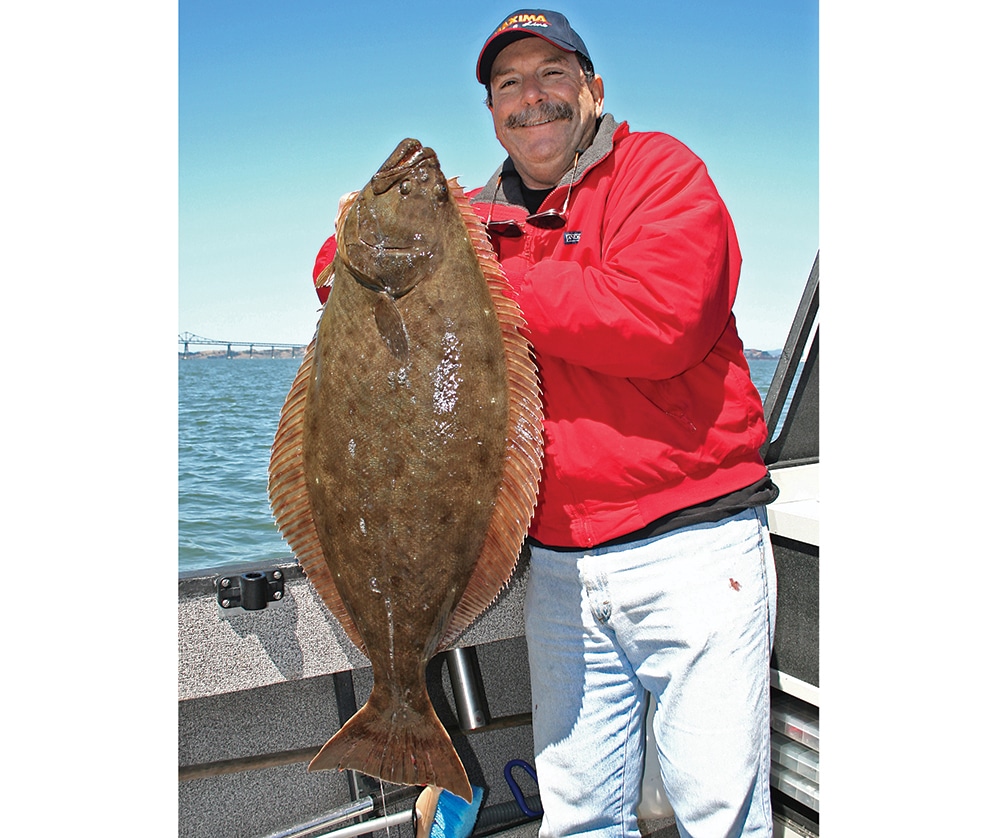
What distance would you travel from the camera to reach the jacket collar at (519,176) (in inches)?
88.3

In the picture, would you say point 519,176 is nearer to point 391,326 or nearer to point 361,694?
point 391,326

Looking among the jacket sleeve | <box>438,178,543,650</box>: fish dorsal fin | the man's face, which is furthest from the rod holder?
the man's face

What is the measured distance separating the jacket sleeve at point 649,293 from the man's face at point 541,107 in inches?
18.4

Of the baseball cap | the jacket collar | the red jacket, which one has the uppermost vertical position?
the baseball cap

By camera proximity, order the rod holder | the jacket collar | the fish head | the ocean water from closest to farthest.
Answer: the fish head → the jacket collar → the rod holder → the ocean water

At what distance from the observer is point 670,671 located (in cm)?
221

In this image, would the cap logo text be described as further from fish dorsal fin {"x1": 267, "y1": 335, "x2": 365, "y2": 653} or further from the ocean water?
the ocean water

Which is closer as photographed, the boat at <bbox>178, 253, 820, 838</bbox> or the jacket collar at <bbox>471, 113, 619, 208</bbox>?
the jacket collar at <bbox>471, 113, 619, 208</bbox>

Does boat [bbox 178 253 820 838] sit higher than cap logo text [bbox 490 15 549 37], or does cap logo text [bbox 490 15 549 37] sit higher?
cap logo text [bbox 490 15 549 37]

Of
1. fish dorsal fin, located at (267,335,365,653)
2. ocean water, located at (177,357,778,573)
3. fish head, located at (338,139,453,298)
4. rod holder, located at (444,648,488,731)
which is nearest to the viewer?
fish head, located at (338,139,453,298)

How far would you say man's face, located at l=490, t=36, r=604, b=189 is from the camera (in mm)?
2342
